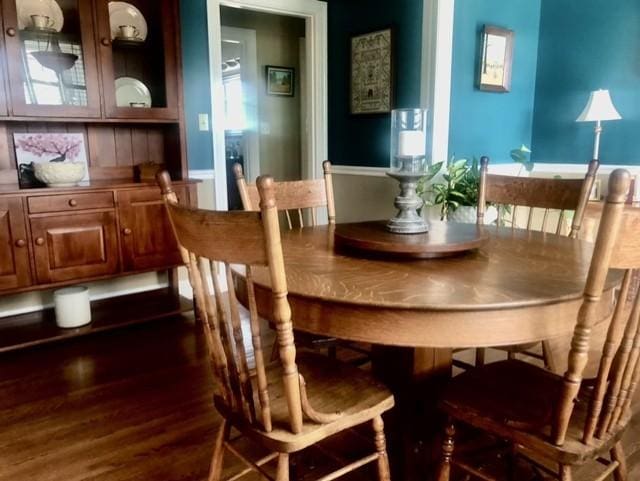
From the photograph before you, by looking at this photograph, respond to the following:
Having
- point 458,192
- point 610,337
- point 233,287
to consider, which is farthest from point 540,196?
point 233,287

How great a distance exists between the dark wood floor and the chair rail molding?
1.98 metres

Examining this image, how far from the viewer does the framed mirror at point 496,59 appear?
141 inches

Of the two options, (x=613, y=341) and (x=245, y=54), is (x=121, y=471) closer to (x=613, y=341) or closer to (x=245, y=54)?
(x=613, y=341)

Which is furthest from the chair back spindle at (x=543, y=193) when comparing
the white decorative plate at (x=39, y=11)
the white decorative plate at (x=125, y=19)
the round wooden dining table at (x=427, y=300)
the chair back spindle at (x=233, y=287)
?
the white decorative plate at (x=39, y=11)

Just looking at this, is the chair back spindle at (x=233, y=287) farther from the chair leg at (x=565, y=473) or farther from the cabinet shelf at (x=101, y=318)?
the cabinet shelf at (x=101, y=318)

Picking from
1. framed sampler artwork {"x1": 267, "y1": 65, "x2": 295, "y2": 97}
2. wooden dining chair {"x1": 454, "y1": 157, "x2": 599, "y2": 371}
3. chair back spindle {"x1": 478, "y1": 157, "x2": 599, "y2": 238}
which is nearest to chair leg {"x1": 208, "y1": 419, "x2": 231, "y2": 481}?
wooden dining chair {"x1": 454, "y1": 157, "x2": 599, "y2": 371}

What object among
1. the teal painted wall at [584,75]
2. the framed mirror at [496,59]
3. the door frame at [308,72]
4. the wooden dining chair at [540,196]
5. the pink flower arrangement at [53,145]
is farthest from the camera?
the teal painted wall at [584,75]

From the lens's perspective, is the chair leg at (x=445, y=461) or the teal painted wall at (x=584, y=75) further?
the teal painted wall at (x=584, y=75)

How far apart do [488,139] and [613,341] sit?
9.73 ft

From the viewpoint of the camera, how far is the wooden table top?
109 centimetres

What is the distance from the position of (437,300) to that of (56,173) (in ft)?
7.55

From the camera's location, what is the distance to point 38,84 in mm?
2672

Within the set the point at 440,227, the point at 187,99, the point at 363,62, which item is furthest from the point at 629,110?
the point at 187,99

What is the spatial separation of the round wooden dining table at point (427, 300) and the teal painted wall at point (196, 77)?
2.07m
